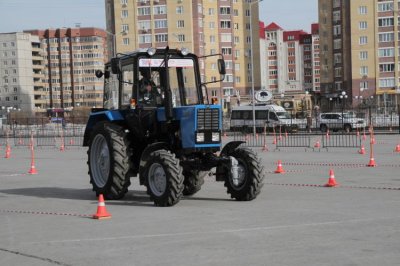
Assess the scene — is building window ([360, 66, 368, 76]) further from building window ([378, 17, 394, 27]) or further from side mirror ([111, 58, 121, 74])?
side mirror ([111, 58, 121, 74])

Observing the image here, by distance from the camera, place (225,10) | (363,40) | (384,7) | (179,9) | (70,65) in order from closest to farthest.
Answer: (384,7) → (363,40) → (179,9) → (225,10) → (70,65)

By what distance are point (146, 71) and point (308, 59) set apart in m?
189

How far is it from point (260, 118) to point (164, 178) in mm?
43625

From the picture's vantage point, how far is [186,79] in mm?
13969

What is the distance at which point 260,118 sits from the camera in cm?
5581

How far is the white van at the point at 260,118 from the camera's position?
5369cm

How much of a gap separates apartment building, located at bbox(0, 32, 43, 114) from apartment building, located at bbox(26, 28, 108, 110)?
4.81 m

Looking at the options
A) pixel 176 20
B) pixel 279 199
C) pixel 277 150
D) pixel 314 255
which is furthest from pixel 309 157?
pixel 176 20

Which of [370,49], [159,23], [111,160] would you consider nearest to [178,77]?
[111,160]

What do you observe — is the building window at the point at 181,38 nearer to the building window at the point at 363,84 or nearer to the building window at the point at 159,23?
the building window at the point at 159,23

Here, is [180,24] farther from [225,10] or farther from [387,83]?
[387,83]

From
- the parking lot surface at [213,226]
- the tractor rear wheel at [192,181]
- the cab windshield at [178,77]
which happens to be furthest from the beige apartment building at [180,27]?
the cab windshield at [178,77]

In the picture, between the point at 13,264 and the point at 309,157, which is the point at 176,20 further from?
the point at 13,264

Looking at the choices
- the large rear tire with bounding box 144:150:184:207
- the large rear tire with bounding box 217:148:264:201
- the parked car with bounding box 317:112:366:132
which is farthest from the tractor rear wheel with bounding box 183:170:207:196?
the parked car with bounding box 317:112:366:132
